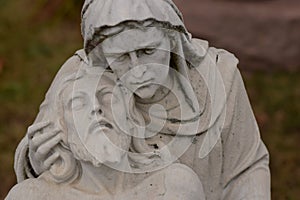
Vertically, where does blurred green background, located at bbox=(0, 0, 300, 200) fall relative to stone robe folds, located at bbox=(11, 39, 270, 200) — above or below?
below

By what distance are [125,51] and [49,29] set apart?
10.6ft

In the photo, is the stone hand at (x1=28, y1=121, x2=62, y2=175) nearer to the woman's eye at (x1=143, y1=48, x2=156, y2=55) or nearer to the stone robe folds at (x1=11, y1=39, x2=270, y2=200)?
the stone robe folds at (x1=11, y1=39, x2=270, y2=200)

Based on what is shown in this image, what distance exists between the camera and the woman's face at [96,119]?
2.00 meters

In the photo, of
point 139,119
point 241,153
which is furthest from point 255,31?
point 139,119

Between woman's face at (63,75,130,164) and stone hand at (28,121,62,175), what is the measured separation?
4cm

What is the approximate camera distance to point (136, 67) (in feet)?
6.37

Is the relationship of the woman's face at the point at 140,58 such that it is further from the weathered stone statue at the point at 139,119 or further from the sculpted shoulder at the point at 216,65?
the sculpted shoulder at the point at 216,65

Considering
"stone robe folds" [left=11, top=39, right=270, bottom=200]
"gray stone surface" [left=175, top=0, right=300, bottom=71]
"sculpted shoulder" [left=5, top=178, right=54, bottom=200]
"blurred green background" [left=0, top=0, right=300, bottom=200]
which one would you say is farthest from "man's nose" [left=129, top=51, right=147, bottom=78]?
"gray stone surface" [left=175, top=0, right=300, bottom=71]

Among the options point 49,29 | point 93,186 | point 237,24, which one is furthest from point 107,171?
point 49,29

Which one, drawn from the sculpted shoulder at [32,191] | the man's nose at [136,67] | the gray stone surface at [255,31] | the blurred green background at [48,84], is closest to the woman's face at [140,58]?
the man's nose at [136,67]

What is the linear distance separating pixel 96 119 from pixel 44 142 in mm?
135

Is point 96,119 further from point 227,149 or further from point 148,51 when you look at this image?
point 227,149

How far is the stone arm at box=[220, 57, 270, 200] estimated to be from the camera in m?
2.19

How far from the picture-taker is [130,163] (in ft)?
6.75
